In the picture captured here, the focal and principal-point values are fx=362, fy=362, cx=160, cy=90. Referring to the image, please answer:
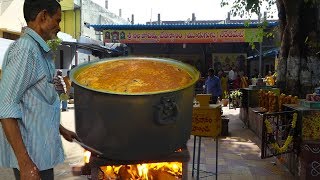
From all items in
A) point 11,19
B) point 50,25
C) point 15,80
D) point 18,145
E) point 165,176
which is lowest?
point 165,176

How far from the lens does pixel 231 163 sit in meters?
6.66

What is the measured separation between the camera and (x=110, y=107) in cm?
250

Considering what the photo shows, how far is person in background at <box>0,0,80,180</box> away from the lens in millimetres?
1915

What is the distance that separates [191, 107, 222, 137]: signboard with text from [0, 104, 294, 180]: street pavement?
849 mm

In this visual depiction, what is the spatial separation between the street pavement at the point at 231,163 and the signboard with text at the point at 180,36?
34.0ft

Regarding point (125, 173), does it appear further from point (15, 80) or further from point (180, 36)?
point (180, 36)

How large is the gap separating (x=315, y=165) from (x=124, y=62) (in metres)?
3.19

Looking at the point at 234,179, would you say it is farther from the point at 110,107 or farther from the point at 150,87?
the point at 110,107

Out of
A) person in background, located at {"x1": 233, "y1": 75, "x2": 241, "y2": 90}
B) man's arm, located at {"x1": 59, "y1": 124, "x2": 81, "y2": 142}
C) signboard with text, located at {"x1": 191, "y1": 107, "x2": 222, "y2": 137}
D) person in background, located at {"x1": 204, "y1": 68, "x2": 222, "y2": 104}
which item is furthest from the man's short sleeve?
person in background, located at {"x1": 233, "y1": 75, "x2": 241, "y2": 90}

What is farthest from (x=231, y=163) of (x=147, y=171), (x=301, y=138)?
(x=147, y=171)

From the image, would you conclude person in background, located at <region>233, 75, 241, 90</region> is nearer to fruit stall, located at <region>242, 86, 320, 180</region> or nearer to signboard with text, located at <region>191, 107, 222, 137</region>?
fruit stall, located at <region>242, 86, 320, 180</region>

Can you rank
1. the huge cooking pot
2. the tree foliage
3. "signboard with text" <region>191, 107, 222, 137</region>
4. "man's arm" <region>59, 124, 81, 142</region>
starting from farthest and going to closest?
1. the tree foliage
2. "signboard with text" <region>191, 107, 222, 137</region>
3. "man's arm" <region>59, 124, 81, 142</region>
4. the huge cooking pot

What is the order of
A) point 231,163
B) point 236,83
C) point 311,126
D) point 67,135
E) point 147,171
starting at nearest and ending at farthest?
point 67,135
point 147,171
point 311,126
point 231,163
point 236,83

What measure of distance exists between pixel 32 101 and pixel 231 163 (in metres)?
5.21
